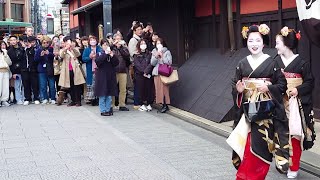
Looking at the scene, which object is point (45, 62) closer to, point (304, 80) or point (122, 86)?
point (122, 86)

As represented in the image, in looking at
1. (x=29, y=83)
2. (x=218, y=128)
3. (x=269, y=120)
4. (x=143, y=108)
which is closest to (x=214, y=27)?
(x=143, y=108)

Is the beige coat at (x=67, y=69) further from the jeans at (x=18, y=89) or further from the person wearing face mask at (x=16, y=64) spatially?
the jeans at (x=18, y=89)

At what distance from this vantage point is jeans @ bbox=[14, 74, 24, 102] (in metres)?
12.5

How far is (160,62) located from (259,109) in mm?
5613

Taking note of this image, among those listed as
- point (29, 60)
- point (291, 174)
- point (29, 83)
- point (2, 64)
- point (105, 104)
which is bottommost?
point (291, 174)

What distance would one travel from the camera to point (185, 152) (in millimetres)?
6738

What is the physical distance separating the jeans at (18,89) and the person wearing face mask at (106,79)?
331 cm

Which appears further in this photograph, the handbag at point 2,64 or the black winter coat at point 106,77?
the handbag at point 2,64

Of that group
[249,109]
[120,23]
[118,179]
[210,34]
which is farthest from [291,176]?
[120,23]

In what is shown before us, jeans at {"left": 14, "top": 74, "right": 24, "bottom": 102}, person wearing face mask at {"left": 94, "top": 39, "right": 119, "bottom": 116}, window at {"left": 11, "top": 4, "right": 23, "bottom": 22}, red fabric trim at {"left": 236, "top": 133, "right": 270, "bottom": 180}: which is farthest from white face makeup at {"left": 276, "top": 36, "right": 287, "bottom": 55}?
window at {"left": 11, "top": 4, "right": 23, "bottom": 22}

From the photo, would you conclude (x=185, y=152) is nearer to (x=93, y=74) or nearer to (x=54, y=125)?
(x=54, y=125)

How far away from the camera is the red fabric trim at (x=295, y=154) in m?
5.36

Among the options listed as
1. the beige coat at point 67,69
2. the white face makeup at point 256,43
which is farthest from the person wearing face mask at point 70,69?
the white face makeup at point 256,43

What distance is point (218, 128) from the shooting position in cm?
800
